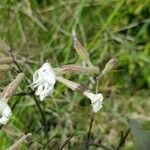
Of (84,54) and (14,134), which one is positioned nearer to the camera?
(84,54)

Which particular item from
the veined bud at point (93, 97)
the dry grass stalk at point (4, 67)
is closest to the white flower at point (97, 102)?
the veined bud at point (93, 97)

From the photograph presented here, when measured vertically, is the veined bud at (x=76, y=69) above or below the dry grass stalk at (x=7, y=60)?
below

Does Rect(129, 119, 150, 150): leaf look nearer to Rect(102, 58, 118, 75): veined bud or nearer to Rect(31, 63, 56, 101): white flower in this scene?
Rect(102, 58, 118, 75): veined bud

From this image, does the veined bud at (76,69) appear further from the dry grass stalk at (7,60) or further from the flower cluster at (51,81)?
the dry grass stalk at (7,60)

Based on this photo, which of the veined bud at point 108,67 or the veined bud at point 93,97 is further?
the veined bud at point 108,67

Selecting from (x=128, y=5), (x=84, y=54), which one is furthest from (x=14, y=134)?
(x=128, y=5)

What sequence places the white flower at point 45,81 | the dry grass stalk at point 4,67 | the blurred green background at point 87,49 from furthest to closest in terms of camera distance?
the blurred green background at point 87,49 → the dry grass stalk at point 4,67 → the white flower at point 45,81

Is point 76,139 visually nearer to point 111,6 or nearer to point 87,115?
point 87,115
